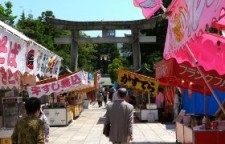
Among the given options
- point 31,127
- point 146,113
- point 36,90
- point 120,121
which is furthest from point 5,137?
point 146,113

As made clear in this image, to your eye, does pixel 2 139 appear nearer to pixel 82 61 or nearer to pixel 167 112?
pixel 167 112

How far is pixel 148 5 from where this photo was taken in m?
10.5

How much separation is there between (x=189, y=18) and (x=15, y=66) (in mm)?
3330

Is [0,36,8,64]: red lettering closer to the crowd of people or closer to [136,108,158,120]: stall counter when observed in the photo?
the crowd of people

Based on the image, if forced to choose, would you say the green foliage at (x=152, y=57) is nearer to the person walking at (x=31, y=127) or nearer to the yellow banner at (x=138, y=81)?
the yellow banner at (x=138, y=81)

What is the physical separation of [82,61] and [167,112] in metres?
45.3

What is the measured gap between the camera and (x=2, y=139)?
37.7 ft

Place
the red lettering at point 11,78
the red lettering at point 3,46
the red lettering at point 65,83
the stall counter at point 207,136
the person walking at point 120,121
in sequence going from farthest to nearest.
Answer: the red lettering at point 65,83
the red lettering at point 11,78
the stall counter at point 207,136
the person walking at point 120,121
the red lettering at point 3,46

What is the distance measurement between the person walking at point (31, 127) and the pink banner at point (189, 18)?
99.6 inches

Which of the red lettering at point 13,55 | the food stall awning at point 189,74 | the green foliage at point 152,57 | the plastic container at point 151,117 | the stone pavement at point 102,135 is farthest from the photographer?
the green foliage at point 152,57

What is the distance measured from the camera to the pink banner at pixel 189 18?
5.22 meters

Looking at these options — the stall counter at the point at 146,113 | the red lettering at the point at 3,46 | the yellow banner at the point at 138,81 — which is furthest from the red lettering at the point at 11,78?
the stall counter at the point at 146,113

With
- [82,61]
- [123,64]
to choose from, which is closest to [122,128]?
[82,61]

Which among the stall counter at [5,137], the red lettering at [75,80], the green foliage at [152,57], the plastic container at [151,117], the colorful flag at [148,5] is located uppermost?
the green foliage at [152,57]
